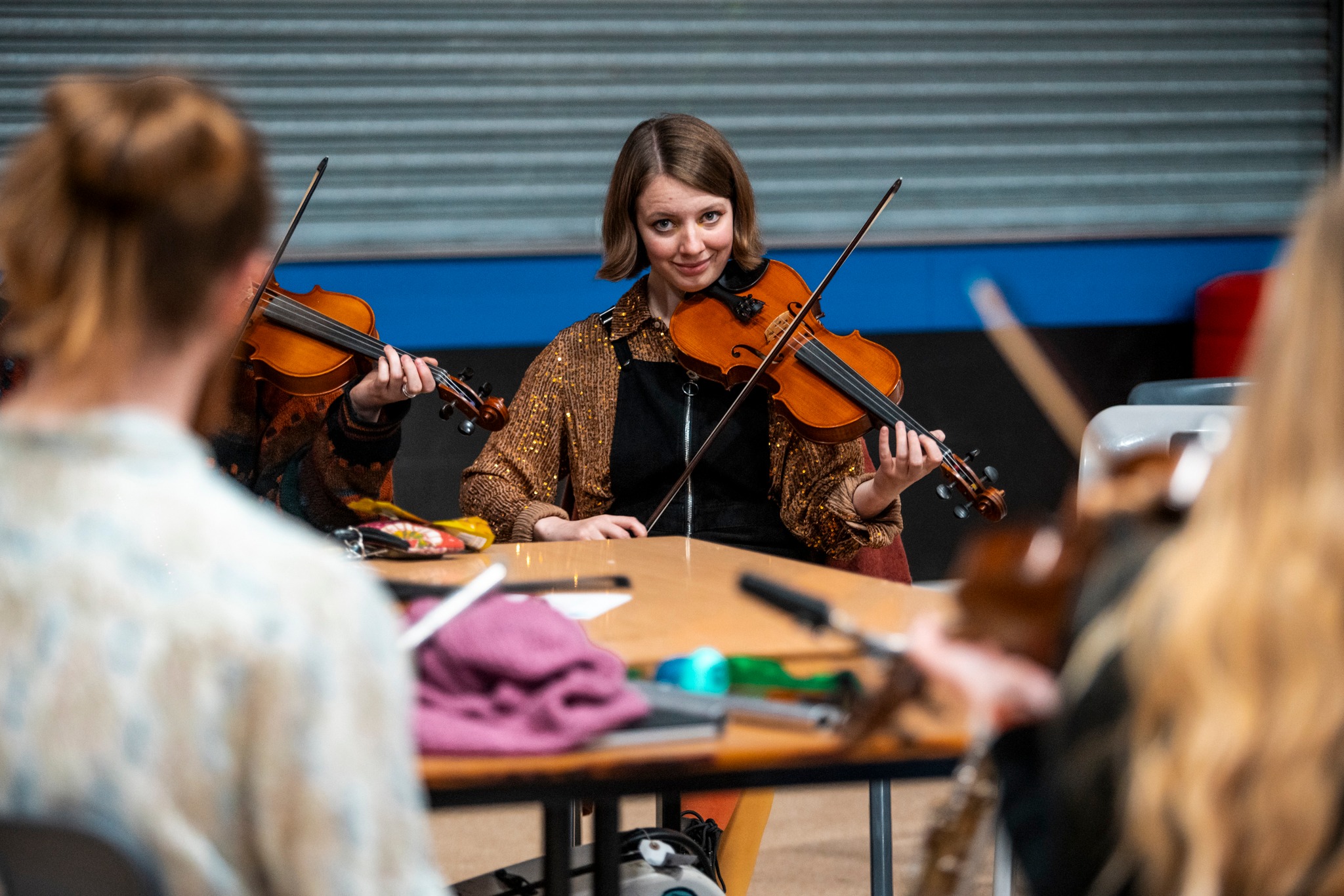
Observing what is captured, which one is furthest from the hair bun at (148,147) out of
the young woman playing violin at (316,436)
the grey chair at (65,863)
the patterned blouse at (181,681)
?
the young woman playing violin at (316,436)

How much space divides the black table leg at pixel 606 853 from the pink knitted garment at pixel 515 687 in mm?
226

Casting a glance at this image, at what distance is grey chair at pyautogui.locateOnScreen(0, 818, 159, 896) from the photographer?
0.65 meters

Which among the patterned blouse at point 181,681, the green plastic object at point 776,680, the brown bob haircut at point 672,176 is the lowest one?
the patterned blouse at point 181,681

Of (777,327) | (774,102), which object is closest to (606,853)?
(777,327)

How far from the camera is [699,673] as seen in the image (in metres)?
1.04

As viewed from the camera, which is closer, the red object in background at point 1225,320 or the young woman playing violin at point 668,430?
the young woman playing violin at point 668,430

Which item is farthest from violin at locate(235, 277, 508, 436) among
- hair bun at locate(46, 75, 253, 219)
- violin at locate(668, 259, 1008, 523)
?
hair bun at locate(46, 75, 253, 219)

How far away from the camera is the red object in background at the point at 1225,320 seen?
3514mm

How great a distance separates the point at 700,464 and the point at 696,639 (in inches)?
37.9

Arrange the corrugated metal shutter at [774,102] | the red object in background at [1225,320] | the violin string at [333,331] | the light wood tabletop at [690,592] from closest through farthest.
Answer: the light wood tabletop at [690,592] → the violin string at [333,331] → the corrugated metal shutter at [774,102] → the red object in background at [1225,320]

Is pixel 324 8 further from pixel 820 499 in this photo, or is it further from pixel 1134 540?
pixel 1134 540

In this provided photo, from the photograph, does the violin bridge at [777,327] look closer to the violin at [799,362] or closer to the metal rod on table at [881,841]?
the violin at [799,362]

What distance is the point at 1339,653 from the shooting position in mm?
597

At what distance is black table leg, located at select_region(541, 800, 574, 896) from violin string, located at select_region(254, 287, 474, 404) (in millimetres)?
1030
